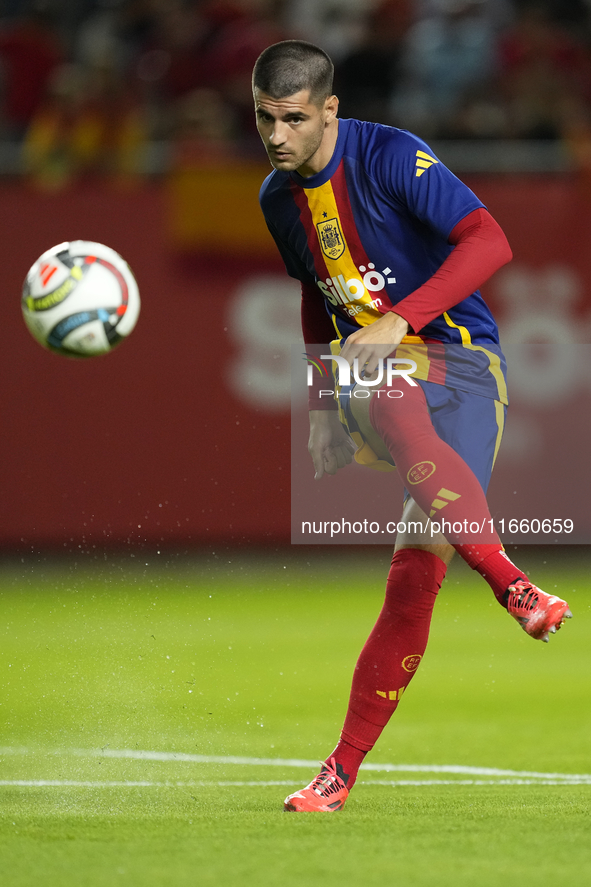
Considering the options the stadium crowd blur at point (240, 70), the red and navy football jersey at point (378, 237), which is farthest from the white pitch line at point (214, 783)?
the stadium crowd blur at point (240, 70)

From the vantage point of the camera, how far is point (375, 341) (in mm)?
3617

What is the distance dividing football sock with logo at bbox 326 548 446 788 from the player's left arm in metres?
0.68

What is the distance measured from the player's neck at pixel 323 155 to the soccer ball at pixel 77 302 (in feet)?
2.37

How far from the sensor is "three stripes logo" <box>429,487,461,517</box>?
3.67 meters

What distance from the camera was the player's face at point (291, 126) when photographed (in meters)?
3.88

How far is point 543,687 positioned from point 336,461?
269 cm

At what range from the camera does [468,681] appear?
21.9ft

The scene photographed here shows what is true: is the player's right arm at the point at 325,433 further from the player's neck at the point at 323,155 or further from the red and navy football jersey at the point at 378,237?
the player's neck at the point at 323,155

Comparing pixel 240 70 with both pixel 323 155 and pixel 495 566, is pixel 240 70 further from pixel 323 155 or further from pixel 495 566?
pixel 495 566

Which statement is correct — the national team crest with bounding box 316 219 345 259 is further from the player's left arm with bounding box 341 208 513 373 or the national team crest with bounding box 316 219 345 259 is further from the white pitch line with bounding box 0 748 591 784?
the white pitch line with bounding box 0 748 591 784

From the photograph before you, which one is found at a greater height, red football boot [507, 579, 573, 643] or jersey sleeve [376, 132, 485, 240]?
jersey sleeve [376, 132, 485, 240]

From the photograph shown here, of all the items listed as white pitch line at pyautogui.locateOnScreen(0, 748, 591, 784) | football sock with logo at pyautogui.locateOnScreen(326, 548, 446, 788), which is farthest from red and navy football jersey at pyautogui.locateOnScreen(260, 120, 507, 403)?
white pitch line at pyautogui.locateOnScreen(0, 748, 591, 784)

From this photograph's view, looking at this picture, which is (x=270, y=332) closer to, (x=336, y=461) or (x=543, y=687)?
(x=543, y=687)

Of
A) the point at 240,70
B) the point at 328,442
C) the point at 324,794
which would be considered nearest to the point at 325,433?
the point at 328,442
